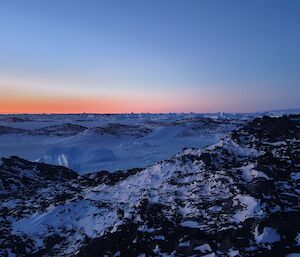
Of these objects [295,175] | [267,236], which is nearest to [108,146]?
[295,175]

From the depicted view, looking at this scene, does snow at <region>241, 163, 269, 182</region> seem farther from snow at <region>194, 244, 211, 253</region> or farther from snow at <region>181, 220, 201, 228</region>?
snow at <region>194, 244, 211, 253</region>

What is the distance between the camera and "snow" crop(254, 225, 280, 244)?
7748 mm

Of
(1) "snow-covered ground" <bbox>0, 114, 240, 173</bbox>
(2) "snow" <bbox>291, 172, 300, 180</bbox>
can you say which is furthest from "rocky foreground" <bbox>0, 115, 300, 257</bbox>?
(1) "snow-covered ground" <bbox>0, 114, 240, 173</bbox>

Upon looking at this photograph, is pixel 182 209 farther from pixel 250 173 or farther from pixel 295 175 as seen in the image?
pixel 295 175

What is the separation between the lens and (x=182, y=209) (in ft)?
34.2

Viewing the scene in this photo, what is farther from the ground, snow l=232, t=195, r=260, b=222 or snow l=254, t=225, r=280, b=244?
snow l=232, t=195, r=260, b=222

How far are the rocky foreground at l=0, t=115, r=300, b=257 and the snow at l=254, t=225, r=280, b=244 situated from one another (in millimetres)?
19

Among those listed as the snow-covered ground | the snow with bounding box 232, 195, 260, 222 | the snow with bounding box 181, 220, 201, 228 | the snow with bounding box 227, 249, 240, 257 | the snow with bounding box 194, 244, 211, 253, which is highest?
the snow with bounding box 232, 195, 260, 222

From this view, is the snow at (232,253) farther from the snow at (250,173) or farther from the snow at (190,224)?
the snow at (250,173)

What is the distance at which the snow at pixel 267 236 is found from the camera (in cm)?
775

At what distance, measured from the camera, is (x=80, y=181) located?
→ 1723cm

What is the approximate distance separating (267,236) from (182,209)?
2987 mm

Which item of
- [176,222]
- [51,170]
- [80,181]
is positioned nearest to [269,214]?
[176,222]

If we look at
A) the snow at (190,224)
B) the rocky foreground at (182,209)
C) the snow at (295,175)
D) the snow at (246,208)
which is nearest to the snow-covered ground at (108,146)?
the rocky foreground at (182,209)
